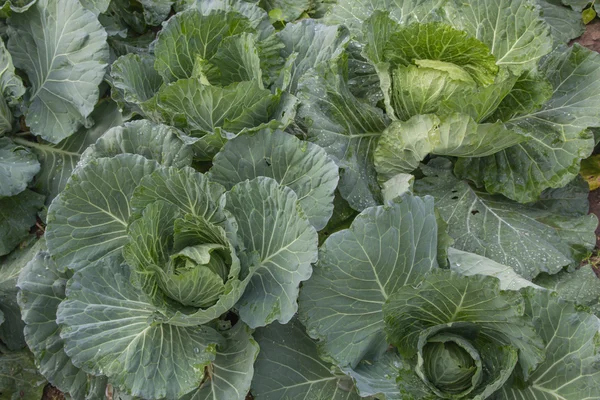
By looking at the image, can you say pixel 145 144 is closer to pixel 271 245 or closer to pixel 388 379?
pixel 271 245

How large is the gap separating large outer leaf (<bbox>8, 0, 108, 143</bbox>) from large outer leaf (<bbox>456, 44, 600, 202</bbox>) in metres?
2.02

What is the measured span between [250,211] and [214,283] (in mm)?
328

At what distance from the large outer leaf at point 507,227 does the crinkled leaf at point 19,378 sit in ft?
7.22

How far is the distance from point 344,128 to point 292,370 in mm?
1171

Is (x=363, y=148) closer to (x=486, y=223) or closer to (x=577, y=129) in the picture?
(x=486, y=223)

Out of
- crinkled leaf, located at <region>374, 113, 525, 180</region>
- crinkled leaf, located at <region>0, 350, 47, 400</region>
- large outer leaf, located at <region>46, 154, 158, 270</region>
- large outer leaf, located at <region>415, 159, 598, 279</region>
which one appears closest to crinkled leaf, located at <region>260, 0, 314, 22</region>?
crinkled leaf, located at <region>374, 113, 525, 180</region>

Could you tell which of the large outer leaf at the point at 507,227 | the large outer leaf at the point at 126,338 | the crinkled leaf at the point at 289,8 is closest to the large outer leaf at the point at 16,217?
the large outer leaf at the point at 126,338

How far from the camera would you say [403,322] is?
2.23 meters

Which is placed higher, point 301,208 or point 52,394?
point 301,208

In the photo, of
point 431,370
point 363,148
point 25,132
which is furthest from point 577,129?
point 25,132

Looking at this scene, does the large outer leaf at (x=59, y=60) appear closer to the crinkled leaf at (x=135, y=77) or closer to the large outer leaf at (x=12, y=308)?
the crinkled leaf at (x=135, y=77)

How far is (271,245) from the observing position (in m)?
2.28

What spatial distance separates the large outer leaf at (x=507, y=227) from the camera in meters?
2.66

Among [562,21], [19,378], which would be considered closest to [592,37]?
[562,21]
